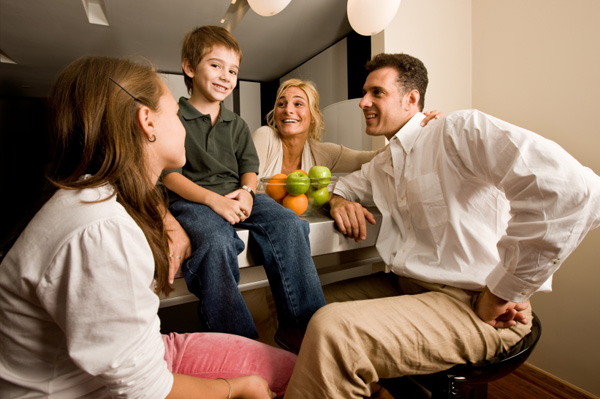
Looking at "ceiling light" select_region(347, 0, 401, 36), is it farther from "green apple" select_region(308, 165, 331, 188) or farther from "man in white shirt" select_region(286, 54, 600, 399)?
"green apple" select_region(308, 165, 331, 188)

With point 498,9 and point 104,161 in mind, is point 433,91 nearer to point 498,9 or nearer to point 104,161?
point 498,9

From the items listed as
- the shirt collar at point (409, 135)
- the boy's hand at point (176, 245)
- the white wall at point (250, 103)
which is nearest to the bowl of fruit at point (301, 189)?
the shirt collar at point (409, 135)

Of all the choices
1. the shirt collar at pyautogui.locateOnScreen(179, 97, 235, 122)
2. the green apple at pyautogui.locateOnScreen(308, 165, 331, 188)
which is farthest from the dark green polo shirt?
the green apple at pyautogui.locateOnScreen(308, 165, 331, 188)

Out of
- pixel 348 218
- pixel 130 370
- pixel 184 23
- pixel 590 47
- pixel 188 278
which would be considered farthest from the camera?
pixel 184 23

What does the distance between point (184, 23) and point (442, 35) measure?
1426 mm

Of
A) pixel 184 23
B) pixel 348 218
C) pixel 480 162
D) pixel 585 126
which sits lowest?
pixel 348 218

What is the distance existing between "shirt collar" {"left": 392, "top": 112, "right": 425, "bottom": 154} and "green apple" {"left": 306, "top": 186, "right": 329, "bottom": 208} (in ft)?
0.94

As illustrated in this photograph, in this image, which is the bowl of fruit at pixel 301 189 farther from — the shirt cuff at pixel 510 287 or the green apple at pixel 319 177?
the shirt cuff at pixel 510 287

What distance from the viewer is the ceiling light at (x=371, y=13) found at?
1399mm

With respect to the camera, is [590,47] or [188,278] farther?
[590,47]

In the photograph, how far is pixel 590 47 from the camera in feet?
4.62

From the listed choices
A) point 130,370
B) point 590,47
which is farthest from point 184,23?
point 590,47

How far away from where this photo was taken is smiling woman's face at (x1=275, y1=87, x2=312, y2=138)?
1617mm

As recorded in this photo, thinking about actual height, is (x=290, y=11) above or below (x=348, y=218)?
above
